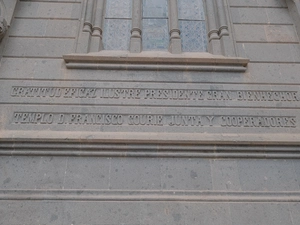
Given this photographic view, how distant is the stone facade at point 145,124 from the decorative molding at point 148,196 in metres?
0.01

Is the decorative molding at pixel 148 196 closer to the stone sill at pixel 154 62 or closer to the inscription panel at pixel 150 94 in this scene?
the inscription panel at pixel 150 94

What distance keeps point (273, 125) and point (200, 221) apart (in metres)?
2.07

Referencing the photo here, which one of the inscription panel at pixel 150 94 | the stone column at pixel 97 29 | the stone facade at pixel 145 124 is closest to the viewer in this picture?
the stone facade at pixel 145 124

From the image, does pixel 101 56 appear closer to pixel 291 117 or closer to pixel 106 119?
pixel 106 119

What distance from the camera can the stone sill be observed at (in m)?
5.80

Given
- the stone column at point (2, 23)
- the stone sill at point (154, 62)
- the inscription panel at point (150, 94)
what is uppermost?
the stone column at point (2, 23)

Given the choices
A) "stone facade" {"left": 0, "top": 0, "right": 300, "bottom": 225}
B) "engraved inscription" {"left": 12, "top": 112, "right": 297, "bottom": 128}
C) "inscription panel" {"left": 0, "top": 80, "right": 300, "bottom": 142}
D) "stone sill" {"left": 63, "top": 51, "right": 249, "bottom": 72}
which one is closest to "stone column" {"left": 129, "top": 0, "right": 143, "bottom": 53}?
"stone facade" {"left": 0, "top": 0, "right": 300, "bottom": 225}

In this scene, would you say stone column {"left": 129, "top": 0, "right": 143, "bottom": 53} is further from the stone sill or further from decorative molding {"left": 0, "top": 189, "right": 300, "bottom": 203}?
decorative molding {"left": 0, "top": 189, "right": 300, "bottom": 203}

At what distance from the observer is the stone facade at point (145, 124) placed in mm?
4605

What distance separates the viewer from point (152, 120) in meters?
5.30

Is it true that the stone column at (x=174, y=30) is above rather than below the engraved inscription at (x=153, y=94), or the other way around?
above

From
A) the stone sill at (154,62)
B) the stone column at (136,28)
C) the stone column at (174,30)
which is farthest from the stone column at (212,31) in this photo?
the stone column at (136,28)

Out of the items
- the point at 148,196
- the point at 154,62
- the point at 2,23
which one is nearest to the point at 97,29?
the point at 154,62

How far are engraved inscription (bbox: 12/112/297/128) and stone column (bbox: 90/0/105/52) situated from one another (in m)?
1.62
